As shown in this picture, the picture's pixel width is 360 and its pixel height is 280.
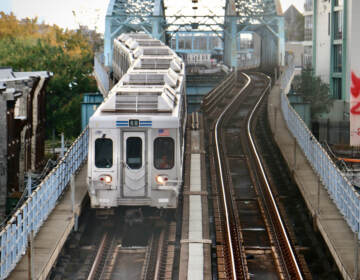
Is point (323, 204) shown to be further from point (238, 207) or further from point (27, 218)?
point (27, 218)

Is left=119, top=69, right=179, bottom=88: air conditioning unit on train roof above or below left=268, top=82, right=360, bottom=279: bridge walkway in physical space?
above

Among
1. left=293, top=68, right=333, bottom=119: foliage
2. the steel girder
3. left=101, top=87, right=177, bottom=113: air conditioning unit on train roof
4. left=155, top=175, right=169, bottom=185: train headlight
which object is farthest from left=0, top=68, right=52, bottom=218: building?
the steel girder

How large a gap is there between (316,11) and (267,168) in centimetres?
3361

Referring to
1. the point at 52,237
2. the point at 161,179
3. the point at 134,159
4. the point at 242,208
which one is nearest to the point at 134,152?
the point at 134,159

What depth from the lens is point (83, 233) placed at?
20078mm

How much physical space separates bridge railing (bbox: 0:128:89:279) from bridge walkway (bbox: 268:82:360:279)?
23.3 feet

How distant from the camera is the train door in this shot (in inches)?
752

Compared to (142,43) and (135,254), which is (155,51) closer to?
(142,43)

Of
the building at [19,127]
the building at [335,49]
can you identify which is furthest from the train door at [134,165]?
the building at [335,49]

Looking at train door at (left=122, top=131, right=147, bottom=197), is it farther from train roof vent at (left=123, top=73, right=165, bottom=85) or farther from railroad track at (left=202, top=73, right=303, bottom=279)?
train roof vent at (left=123, top=73, right=165, bottom=85)

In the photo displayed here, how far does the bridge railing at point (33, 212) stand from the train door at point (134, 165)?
2129 millimetres

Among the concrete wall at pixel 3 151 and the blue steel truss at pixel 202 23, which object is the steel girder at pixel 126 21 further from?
the concrete wall at pixel 3 151

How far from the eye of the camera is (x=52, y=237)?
17.2 meters

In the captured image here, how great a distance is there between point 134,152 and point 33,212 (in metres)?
3.60
